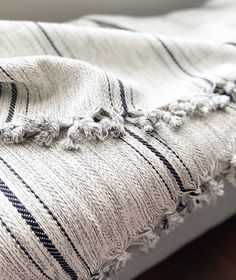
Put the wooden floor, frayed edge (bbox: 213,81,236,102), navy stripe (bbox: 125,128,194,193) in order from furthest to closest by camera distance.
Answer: the wooden floor < frayed edge (bbox: 213,81,236,102) < navy stripe (bbox: 125,128,194,193)

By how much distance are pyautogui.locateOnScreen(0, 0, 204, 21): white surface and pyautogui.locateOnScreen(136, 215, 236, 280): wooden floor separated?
0.54 meters

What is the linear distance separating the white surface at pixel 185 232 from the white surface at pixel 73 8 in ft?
1.71

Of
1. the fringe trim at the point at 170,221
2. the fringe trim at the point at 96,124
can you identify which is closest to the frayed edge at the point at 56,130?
the fringe trim at the point at 96,124

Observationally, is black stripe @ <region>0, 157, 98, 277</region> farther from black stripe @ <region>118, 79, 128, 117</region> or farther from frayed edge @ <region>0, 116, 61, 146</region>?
black stripe @ <region>118, 79, 128, 117</region>

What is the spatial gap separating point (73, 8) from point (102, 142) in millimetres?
506

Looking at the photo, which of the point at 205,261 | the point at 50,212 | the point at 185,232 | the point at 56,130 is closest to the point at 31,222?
the point at 50,212

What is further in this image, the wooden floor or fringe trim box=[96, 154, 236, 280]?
the wooden floor

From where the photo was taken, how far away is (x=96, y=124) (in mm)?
585

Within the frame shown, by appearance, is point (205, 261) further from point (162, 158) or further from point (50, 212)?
point (50, 212)

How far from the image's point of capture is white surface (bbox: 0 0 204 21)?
937 mm

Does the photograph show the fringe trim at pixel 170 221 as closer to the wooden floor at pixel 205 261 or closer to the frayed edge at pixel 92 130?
the frayed edge at pixel 92 130

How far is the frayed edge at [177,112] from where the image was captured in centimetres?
63

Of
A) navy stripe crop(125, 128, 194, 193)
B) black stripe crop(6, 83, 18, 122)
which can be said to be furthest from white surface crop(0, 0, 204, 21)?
navy stripe crop(125, 128, 194, 193)

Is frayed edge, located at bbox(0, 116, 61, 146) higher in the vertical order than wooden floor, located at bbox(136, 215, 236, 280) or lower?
higher
